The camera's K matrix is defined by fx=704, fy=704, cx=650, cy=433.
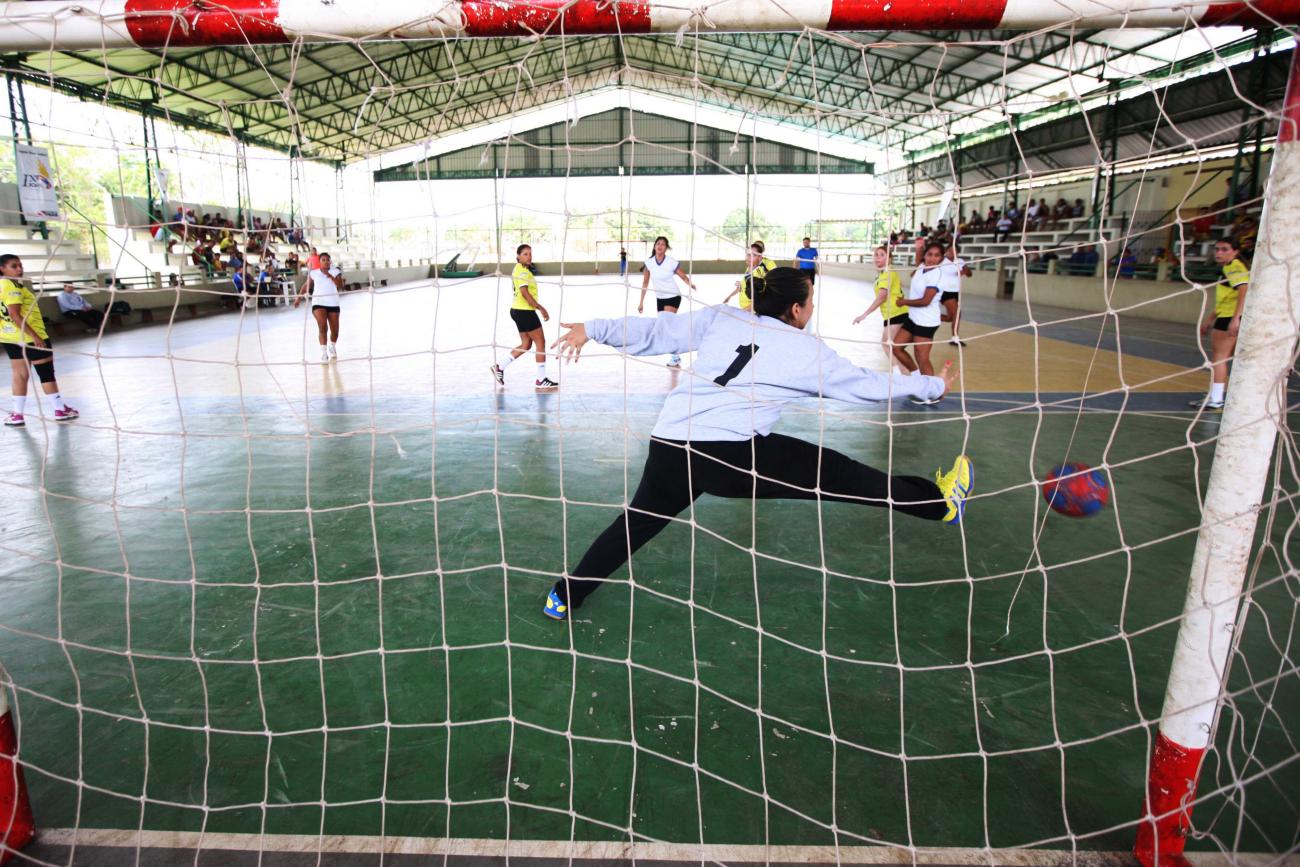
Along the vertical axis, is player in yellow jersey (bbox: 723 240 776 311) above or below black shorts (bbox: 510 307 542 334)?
above

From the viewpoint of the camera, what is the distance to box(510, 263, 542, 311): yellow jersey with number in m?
7.45

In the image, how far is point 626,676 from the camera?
2.76 m

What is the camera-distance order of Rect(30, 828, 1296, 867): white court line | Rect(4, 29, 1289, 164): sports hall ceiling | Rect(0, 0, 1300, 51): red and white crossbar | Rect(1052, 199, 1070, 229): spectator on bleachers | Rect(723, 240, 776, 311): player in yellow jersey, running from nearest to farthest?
Rect(30, 828, 1296, 867): white court line < Rect(0, 0, 1300, 51): red and white crossbar < Rect(723, 240, 776, 311): player in yellow jersey < Rect(4, 29, 1289, 164): sports hall ceiling < Rect(1052, 199, 1070, 229): spectator on bleachers

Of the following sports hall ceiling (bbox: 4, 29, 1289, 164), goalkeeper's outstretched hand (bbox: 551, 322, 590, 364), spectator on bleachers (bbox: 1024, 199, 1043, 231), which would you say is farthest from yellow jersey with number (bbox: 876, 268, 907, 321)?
spectator on bleachers (bbox: 1024, 199, 1043, 231)

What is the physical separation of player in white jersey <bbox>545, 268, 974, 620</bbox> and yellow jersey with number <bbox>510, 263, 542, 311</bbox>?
483cm

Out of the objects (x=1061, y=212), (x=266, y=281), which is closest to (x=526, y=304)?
(x=266, y=281)

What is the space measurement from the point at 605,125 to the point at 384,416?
32.9 metres

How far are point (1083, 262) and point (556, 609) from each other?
19.9 metres

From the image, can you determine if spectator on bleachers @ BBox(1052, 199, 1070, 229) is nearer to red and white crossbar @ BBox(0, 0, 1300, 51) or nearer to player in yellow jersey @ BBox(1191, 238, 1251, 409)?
player in yellow jersey @ BBox(1191, 238, 1251, 409)

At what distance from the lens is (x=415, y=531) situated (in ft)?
13.7

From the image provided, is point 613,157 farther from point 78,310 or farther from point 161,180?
point 161,180

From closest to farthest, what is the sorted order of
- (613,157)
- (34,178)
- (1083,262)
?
(34,178) → (1083,262) → (613,157)

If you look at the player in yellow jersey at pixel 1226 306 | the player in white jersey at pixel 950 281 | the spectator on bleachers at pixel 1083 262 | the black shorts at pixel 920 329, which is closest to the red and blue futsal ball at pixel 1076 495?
the player in yellow jersey at pixel 1226 306

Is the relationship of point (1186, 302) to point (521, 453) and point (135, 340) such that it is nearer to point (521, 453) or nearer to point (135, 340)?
point (521, 453)
